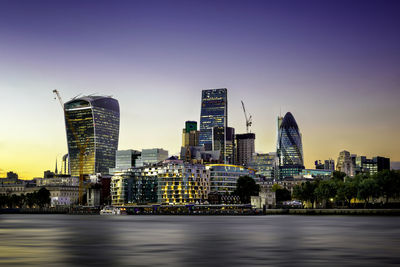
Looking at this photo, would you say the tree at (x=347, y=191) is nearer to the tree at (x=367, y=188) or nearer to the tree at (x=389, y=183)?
the tree at (x=367, y=188)

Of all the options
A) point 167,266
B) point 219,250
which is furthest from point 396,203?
point 167,266

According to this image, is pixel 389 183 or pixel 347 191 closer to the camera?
pixel 389 183

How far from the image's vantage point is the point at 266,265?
136 feet

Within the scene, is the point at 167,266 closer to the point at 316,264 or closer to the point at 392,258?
the point at 316,264

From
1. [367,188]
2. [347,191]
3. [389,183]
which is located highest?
[389,183]

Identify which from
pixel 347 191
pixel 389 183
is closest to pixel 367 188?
pixel 389 183

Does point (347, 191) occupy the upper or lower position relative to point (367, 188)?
lower

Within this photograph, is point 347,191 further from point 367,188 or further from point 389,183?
point 389,183

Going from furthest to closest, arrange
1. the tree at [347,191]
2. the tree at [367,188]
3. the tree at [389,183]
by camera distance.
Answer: the tree at [347,191] < the tree at [367,188] < the tree at [389,183]

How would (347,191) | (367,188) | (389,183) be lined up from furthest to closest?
(347,191), (367,188), (389,183)

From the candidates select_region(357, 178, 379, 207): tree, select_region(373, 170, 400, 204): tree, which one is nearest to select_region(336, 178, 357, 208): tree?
select_region(357, 178, 379, 207): tree

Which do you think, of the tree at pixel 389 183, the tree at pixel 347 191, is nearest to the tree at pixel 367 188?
the tree at pixel 389 183

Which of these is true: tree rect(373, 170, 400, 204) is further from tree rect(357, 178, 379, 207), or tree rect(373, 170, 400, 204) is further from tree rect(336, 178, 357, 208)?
tree rect(336, 178, 357, 208)

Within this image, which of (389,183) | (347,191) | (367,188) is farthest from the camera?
(347,191)
